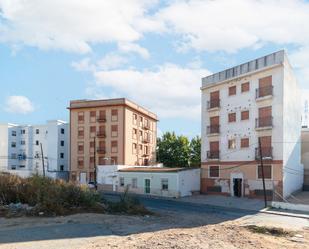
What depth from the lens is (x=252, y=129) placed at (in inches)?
1793

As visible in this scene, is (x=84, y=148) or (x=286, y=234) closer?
(x=286, y=234)

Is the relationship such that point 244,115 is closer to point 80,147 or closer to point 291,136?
point 291,136

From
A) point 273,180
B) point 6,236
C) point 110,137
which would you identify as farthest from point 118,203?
point 110,137

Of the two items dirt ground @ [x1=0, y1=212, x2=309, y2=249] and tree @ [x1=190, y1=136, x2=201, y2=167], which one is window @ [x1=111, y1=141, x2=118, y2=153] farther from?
dirt ground @ [x1=0, y1=212, x2=309, y2=249]

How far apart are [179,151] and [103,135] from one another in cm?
1511

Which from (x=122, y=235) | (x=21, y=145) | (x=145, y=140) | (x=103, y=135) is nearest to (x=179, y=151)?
(x=145, y=140)

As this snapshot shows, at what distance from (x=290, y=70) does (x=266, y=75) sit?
4.10m

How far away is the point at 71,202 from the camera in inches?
1007

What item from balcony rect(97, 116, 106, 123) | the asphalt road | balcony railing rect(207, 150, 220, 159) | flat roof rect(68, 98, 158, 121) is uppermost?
flat roof rect(68, 98, 158, 121)

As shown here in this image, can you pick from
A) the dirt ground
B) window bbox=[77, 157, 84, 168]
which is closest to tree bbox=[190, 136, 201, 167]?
window bbox=[77, 157, 84, 168]

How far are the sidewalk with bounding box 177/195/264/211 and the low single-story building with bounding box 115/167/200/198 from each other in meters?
1.81

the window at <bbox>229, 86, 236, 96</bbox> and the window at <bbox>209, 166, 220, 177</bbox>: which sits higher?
the window at <bbox>229, 86, 236, 96</bbox>

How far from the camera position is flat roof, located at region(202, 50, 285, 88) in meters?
43.1

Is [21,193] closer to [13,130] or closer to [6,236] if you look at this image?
[6,236]
